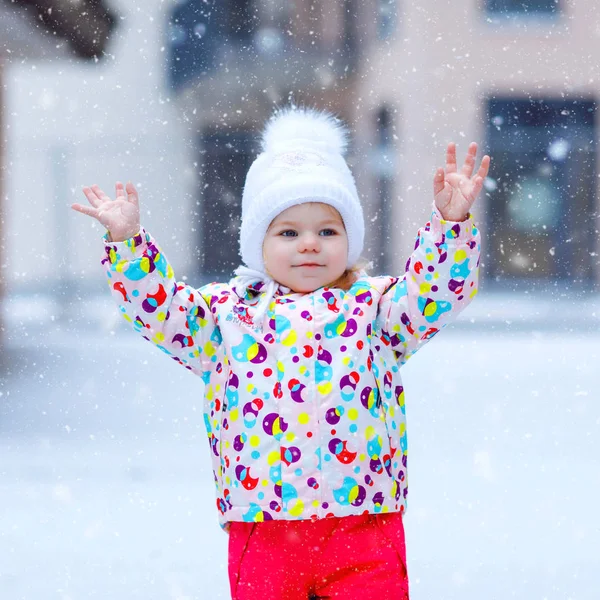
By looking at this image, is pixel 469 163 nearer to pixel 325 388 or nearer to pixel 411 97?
pixel 325 388

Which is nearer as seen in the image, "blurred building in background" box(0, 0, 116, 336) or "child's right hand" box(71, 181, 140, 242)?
"child's right hand" box(71, 181, 140, 242)

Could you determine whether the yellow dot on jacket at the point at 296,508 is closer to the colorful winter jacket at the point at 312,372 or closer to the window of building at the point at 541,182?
the colorful winter jacket at the point at 312,372

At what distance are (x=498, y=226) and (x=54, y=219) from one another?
2.74m

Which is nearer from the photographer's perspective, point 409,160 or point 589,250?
point 409,160

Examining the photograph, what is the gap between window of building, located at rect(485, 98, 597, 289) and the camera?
5461 mm

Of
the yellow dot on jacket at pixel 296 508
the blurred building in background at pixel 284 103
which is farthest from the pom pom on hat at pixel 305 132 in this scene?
the blurred building in background at pixel 284 103

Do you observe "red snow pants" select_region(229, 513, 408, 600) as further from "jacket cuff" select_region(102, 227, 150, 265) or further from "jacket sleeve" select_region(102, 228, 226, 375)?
"jacket cuff" select_region(102, 227, 150, 265)

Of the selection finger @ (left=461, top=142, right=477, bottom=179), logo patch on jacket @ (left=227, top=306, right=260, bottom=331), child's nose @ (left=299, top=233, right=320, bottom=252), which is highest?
finger @ (left=461, top=142, right=477, bottom=179)

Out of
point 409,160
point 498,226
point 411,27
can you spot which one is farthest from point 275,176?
point 498,226

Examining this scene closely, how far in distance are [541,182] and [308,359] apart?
16.0 ft

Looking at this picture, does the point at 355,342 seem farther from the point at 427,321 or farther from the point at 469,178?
the point at 469,178

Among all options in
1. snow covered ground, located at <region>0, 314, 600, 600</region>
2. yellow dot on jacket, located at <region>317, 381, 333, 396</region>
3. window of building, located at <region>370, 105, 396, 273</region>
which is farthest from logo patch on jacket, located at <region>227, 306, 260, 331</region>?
window of building, located at <region>370, 105, 396, 273</region>

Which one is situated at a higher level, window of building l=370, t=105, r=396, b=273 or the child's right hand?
window of building l=370, t=105, r=396, b=273

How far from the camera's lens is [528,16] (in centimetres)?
473
